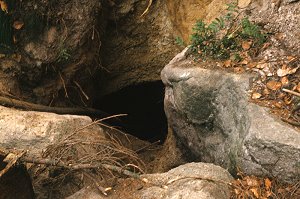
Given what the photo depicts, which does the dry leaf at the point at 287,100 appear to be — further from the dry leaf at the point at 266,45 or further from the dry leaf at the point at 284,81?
the dry leaf at the point at 266,45

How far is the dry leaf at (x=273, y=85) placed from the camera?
3713mm

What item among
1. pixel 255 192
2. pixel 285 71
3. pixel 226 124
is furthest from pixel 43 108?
pixel 255 192

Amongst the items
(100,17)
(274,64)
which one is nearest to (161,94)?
(100,17)

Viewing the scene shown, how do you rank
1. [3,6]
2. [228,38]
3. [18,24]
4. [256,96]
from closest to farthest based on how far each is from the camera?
[256,96] → [228,38] → [3,6] → [18,24]

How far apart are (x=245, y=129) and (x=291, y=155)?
0.47 metres

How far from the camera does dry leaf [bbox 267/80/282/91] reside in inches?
146

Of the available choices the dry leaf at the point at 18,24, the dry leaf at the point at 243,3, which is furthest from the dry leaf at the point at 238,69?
the dry leaf at the point at 18,24

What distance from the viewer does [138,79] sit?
690 cm

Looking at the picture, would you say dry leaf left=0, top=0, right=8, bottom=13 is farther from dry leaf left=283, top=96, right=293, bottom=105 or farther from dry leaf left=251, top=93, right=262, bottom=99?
dry leaf left=283, top=96, right=293, bottom=105

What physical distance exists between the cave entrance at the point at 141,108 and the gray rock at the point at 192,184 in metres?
3.73

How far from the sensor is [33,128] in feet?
14.3

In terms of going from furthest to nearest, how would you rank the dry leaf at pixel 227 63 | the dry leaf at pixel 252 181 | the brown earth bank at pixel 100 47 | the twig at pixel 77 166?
the brown earth bank at pixel 100 47, the dry leaf at pixel 227 63, the twig at pixel 77 166, the dry leaf at pixel 252 181

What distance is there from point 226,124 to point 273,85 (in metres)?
0.53

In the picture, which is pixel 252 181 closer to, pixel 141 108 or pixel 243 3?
pixel 243 3
